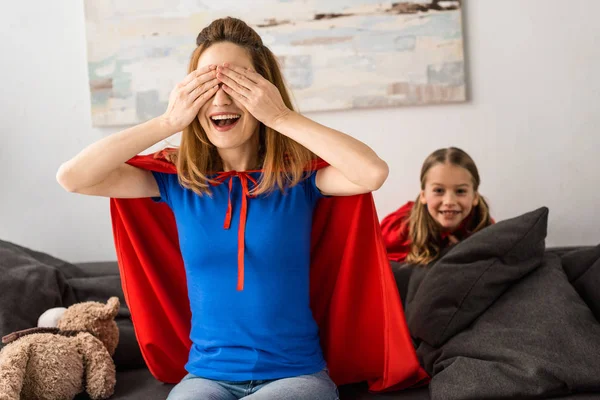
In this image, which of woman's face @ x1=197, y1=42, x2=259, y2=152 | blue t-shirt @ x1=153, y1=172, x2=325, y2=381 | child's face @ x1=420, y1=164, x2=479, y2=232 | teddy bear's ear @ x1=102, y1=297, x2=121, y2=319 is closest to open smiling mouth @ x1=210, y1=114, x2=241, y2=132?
woman's face @ x1=197, y1=42, x2=259, y2=152

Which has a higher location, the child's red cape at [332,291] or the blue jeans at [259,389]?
the child's red cape at [332,291]

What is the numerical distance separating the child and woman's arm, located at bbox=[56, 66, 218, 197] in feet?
3.68

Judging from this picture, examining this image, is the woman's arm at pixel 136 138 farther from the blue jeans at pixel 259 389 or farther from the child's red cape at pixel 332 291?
the blue jeans at pixel 259 389

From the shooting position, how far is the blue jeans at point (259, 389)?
1524 mm

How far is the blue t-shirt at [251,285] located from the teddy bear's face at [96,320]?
0.47 meters

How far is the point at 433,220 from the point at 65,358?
130 centimetres

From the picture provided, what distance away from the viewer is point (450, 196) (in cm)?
252

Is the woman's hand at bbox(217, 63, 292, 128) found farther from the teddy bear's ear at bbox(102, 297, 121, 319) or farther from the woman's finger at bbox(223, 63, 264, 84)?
the teddy bear's ear at bbox(102, 297, 121, 319)

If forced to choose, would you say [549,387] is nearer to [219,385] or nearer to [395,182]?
[219,385]

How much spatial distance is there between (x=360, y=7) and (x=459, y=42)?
0.41 metres

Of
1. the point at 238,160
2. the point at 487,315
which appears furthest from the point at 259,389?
the point at 487,315

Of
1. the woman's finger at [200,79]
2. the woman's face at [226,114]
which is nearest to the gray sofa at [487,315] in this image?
the woman's face at [226,114]

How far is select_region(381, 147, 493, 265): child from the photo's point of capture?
2.49m

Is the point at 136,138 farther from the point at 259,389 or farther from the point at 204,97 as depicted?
the point at 259,389
